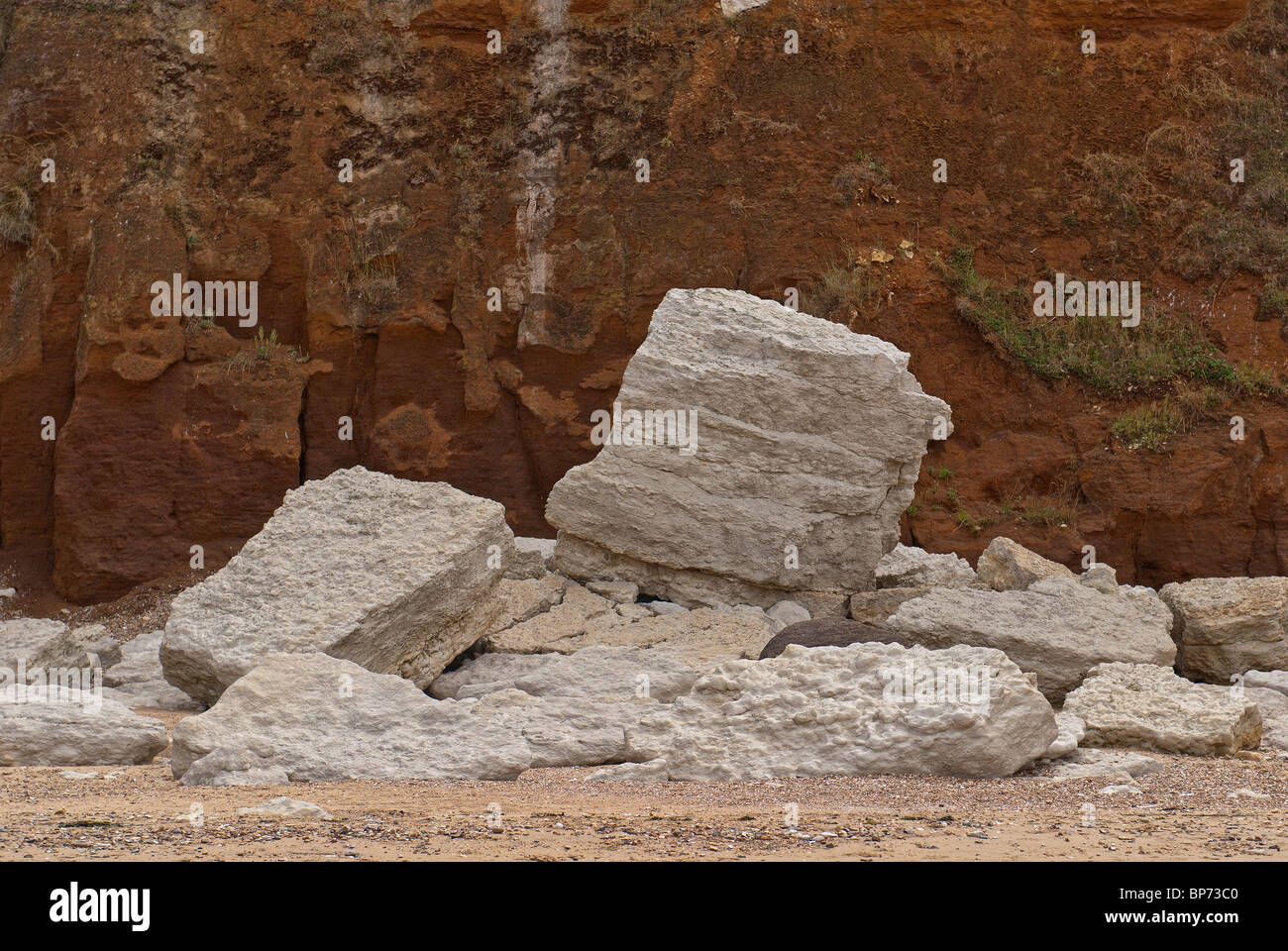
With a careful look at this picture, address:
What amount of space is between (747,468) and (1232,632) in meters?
3.03

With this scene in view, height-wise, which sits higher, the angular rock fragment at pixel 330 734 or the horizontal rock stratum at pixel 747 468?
the horizontal rock stratum at pixel 747 468

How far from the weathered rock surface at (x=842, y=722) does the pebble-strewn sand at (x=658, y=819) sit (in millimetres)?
117

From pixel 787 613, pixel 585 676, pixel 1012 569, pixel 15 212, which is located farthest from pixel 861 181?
pixel 15 212

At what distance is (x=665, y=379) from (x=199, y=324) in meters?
5.77

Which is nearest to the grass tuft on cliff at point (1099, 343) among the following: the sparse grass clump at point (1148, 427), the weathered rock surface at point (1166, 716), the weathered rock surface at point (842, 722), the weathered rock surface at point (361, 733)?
the sparse grass clump at point (1148, 427)

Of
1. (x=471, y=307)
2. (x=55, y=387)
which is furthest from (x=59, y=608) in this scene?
(x=471, y=307)

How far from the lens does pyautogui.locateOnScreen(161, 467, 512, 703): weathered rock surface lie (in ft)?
23.5

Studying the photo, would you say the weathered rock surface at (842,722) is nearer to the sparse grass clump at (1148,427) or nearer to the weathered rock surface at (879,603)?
the weathered rock surface at (879,603)

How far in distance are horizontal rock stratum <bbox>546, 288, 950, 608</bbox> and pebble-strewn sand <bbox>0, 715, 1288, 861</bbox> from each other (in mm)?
3760

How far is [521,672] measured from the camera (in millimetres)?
7664

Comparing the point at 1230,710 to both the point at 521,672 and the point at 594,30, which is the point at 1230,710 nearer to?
the point at 521,672

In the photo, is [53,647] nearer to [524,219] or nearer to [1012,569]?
[1012,569]

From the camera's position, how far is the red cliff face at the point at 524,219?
41.6ft

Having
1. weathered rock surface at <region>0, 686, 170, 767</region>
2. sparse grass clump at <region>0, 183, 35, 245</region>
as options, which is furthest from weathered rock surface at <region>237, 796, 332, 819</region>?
sparse grass clump at <region>0, 183, 35, 245</region>
